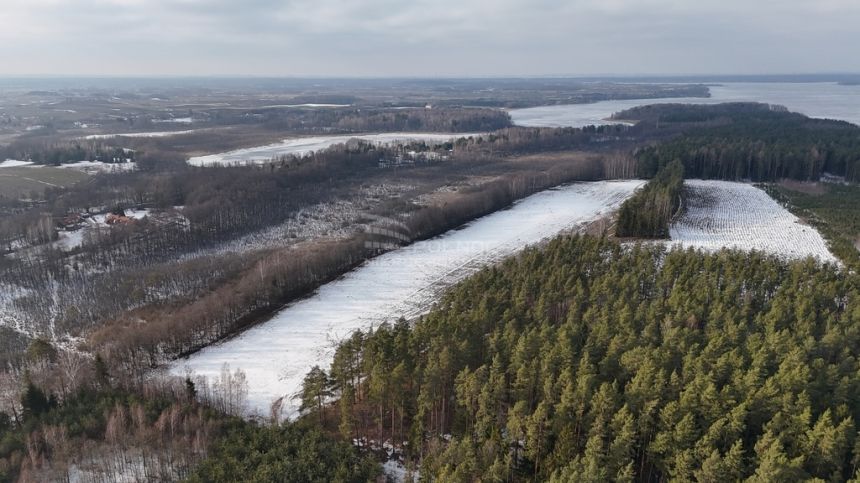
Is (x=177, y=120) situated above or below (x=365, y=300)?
above

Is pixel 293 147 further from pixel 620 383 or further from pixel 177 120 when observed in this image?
pixel 620 383

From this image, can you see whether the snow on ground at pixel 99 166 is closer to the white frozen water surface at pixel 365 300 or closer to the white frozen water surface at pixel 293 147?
the white frozen water surface at pixel 293 147

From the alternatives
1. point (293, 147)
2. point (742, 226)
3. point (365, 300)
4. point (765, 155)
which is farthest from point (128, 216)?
point (765, 155)

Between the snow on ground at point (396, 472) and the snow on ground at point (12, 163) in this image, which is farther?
the snow on ground at point (12, 163)

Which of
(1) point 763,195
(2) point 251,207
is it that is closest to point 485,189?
(2) point 251,207

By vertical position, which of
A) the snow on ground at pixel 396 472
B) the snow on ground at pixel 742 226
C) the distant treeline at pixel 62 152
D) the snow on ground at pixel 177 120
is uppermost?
the snow on ground at pixel 177 120

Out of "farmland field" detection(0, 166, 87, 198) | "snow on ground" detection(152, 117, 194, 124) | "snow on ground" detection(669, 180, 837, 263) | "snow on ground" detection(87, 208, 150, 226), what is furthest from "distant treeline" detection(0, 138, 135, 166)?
"snow on ground" detection(669, 180, 837, 263)

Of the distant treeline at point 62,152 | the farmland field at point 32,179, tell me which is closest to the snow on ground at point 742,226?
the farmland field at point 32,179
